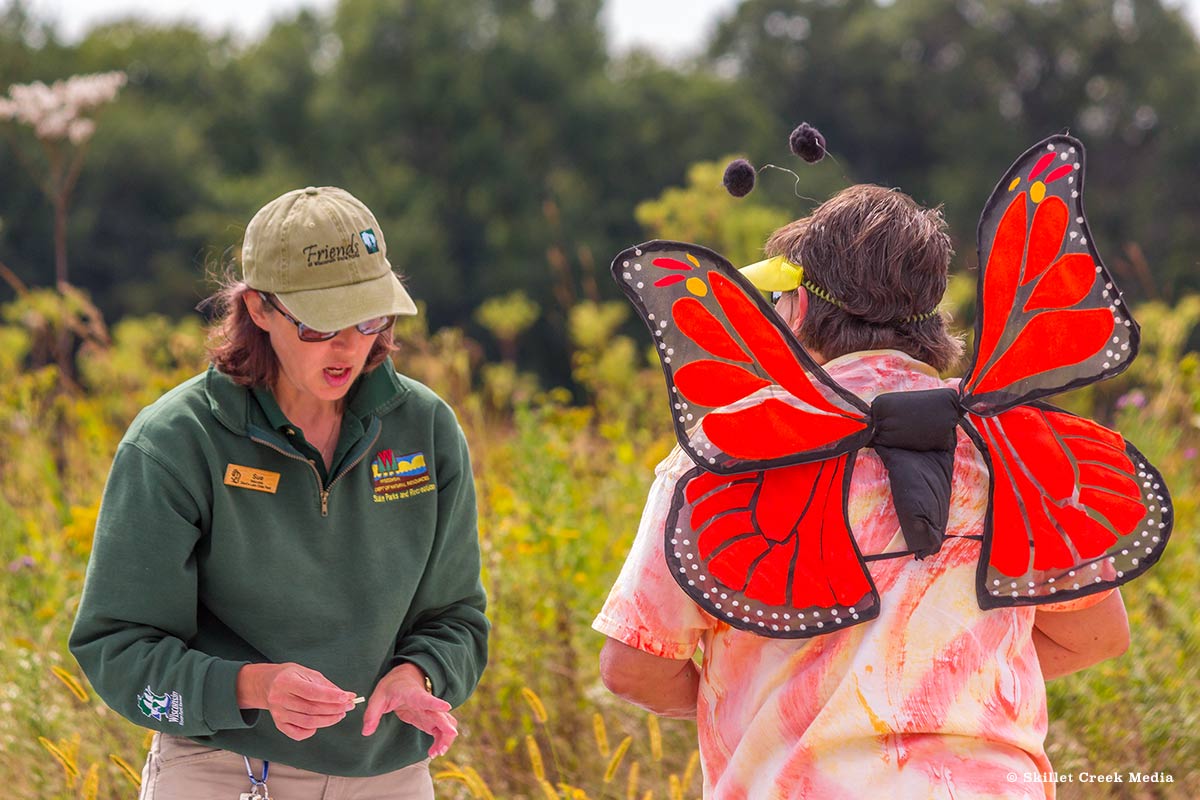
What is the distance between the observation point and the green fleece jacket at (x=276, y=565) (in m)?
1.88

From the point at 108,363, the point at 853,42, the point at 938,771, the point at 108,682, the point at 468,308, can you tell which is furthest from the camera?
the point at 853,42

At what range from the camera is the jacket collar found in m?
1.98

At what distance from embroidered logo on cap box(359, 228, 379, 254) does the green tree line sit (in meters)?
24.5

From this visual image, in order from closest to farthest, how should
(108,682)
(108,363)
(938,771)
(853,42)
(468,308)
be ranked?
(938,771)
(108,682)
(108,363)
(468,308)
(853,42)

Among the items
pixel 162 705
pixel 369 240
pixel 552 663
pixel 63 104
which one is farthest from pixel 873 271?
pixel 63 104

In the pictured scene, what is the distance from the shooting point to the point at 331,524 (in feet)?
6.64

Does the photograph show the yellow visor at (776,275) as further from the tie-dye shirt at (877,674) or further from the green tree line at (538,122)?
the green tree line at (538,122)

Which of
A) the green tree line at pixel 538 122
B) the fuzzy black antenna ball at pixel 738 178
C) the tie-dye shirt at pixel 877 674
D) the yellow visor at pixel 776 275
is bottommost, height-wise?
the tie-dye shirt at pixel 877 674

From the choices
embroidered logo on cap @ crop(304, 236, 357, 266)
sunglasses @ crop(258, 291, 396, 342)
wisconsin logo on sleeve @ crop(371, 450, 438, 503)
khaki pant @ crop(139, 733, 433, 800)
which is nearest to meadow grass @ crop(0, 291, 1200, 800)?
khaki pant @ crop(139, 733, 433, 800)

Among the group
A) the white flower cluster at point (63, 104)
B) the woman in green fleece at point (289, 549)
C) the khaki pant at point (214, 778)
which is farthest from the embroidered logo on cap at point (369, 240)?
the white flower cluster at point (63, 104)

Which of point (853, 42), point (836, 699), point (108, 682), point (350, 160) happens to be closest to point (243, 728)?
point (108, 682)

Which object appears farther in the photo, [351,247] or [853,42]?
[853,42]

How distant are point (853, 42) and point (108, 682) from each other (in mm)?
38689

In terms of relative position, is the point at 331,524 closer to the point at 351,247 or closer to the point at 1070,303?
the point at 351,247
